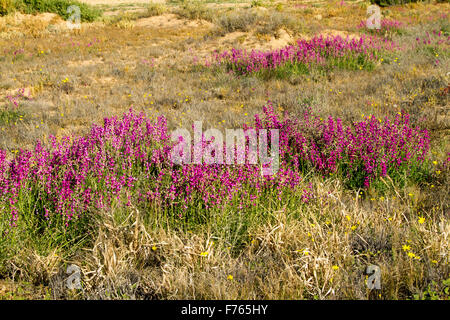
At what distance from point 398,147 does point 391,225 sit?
1527 mm

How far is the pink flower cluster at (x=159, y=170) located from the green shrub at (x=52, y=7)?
827 inches

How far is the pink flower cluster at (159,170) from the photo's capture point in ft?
10.9

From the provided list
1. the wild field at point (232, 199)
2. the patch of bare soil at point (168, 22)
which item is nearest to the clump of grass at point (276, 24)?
the wild field at point (232, 199)

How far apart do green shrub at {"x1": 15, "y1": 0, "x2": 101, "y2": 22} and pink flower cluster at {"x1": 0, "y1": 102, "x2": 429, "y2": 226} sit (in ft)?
68.9

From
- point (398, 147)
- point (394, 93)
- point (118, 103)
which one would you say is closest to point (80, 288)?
point (398, 147)

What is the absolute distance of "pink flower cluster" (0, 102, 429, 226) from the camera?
3.33m

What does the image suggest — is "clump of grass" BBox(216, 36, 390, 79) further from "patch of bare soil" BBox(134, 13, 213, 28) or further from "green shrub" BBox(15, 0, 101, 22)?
"green shrub" BBox(15, 0, 101, 22)

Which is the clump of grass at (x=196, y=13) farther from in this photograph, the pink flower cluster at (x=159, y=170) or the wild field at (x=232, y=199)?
the pink flower cluster at (x=159, y=170)
